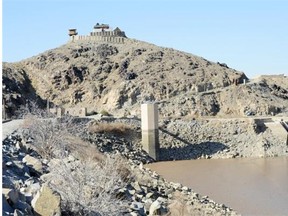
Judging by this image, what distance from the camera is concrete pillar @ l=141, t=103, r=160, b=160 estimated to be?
1276 inches

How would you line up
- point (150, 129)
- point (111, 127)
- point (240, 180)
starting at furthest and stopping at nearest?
point (111, 127) → point (150, 129) → point (240, 180)

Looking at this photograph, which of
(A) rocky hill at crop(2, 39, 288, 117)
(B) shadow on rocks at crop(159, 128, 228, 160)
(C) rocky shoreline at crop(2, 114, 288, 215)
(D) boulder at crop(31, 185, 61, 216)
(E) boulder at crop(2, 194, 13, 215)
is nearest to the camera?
(E) boulder at crop(2, 194, 13, 215)

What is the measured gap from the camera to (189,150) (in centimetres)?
3416

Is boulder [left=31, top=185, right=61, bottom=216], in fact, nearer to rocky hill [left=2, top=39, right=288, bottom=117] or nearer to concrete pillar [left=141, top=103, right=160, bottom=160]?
concrete pillar [left=141, top=103, right=160, bottom=160]

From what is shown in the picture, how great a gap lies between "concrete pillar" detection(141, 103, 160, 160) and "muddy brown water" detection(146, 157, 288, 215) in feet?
5.07

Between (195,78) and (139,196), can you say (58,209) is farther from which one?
(195,78)

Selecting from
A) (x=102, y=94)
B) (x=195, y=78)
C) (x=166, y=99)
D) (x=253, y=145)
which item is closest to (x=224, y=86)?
(x=195, y=78)

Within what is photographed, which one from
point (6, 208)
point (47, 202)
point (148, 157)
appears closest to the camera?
point (6, 208)

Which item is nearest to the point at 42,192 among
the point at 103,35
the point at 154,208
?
the point at 154,208

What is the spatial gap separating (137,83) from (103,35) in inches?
509

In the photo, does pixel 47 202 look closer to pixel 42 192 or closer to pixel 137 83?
pixel 42 192

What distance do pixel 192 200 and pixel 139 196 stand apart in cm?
306

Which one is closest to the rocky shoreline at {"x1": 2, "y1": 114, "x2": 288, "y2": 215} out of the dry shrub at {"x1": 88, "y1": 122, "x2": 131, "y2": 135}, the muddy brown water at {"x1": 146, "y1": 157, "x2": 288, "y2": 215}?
the dry shrub at {"x1": 88, "y1": 122, "x2": 131, "y2": 135}

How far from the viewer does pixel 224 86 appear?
48688mm
